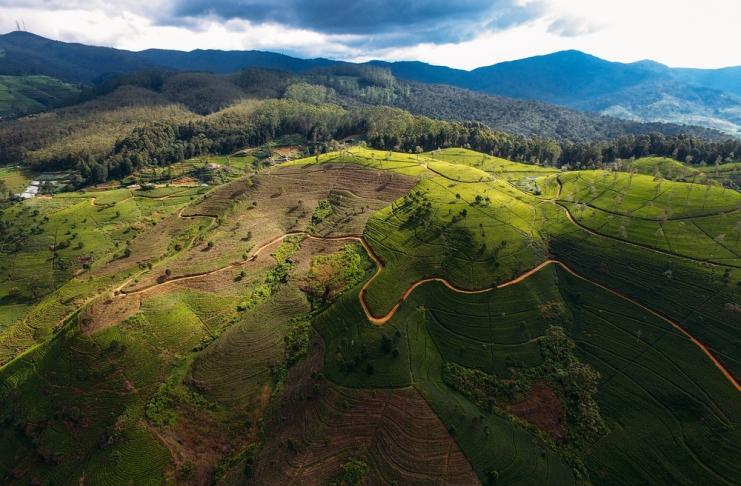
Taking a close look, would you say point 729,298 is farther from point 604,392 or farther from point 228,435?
point 228,435

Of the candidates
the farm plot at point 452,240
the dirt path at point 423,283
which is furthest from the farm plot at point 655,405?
the farm plot at point 452,240

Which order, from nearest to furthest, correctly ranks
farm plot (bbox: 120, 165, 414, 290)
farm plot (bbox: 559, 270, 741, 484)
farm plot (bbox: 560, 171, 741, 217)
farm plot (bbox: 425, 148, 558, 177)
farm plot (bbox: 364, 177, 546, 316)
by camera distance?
farm plot (bbox: 559, 270, 741, 484) < farm plot (bbox: 364, 177, 546, 316) < farm plot (bbox: 560, 171, 741, 217) < farm plot (bbox: 120, 165, 414, 290) < farm plot (bbox: 425, 148, 558, 177)

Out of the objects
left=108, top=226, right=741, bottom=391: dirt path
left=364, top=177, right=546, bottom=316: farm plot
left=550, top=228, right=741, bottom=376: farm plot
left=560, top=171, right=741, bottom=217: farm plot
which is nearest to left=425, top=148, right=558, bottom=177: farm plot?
left=560, top=171, right=741, bottom=217: farm plot

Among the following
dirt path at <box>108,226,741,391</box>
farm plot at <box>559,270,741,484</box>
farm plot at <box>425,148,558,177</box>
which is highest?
farm plot at <box>425,148,558,177</box>

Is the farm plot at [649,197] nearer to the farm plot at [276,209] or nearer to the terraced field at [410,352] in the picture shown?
the terraced field at [410,352]

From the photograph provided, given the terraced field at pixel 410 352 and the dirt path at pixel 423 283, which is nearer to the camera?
the terraced field at pixel 410 352

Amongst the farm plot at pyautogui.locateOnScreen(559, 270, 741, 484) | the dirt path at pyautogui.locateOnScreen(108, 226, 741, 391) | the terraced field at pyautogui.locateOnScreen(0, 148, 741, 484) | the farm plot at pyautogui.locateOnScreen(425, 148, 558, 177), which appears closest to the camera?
the farm plot at pyautogui.locateOnScreen(559, 270, 741, 484)

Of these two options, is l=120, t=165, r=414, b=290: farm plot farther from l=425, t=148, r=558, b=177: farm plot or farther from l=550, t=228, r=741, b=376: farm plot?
l=550, t=228, r=741, b=376: farm plot

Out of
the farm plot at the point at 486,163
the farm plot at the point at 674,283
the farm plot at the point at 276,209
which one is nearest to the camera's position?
the farm plot at the point at 674,283
